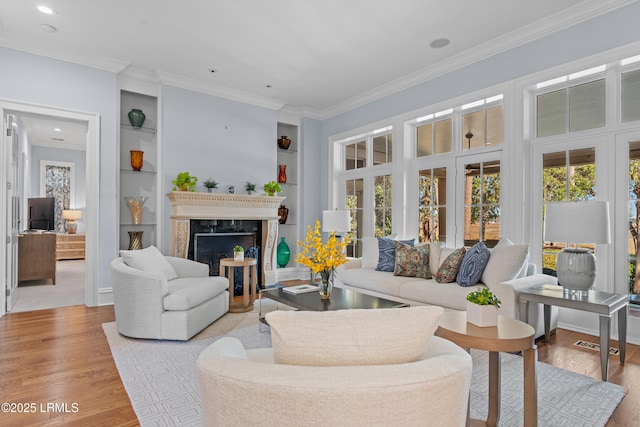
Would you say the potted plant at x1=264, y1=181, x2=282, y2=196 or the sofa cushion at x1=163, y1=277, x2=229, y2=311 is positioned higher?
the potted plant at x1=264, y1=181, x2=282, y2=196

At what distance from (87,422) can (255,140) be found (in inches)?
183

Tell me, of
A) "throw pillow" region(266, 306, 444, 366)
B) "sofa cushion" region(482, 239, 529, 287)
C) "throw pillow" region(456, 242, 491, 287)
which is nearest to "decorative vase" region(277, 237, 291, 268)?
"throw pillow" region(456, 242, 491, 287)

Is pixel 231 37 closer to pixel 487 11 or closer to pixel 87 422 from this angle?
pixel 487 11

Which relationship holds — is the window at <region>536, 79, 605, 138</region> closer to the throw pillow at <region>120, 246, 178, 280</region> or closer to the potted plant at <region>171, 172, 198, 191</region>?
the throw pillow at <region>120, 246, 178, 280</region>

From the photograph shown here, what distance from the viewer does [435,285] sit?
3.58 m

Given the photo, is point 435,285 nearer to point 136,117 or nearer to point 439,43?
point 439,43

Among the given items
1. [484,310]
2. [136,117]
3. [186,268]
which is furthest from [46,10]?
[484,310]

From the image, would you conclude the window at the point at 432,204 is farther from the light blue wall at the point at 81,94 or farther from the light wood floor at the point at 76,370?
the light blue wall at the point at 81,94

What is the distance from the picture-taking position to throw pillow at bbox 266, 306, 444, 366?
38.8 inches

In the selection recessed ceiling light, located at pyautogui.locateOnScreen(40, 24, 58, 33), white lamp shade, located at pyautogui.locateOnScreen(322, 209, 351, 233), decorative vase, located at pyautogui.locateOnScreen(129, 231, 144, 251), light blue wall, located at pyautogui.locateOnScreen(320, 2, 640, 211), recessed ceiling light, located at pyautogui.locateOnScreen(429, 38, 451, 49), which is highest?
recessed ceiling light, located at pyautogui.locateOnScreen(40, 24, 58, 33)

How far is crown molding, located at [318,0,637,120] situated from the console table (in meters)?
2.51

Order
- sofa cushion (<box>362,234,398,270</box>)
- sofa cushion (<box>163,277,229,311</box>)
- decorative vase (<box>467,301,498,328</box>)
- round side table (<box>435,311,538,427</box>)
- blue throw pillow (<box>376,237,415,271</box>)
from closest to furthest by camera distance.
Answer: round side table (<box>435,311,538,427</box>), decorative vase (<box>467,301,498,328</box>), sofa cushion (<box>163,277,229,311</box>), blue throw pillow (<box>376,237,415,271</box>), sofa cushion (<box>362,234,398,270</box>)

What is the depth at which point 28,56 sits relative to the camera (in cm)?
415

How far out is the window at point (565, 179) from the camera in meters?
3.50
